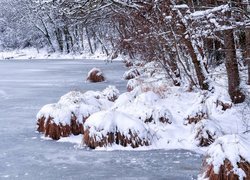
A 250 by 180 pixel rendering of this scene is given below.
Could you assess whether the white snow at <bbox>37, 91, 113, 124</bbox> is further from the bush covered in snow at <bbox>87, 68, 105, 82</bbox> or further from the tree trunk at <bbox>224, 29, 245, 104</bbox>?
the bush covered in snow at <bbox>87, 68, 105, 82</bbox>

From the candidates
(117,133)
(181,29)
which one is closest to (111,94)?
(181,29)

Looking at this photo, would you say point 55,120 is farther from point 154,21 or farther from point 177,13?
point 154,21

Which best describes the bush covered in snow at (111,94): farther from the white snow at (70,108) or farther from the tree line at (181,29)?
the white snow at (70,108)

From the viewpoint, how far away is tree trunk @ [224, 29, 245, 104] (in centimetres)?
945

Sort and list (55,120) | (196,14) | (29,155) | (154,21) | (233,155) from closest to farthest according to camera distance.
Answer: (196,14) < (233,155) < (29,155) < (55,120) < (154,21)

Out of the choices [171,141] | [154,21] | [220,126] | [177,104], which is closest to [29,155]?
[171,141]

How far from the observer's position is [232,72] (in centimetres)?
994

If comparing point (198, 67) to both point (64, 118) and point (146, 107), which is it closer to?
point (146, 107)

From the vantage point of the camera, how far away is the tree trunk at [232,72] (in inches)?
372

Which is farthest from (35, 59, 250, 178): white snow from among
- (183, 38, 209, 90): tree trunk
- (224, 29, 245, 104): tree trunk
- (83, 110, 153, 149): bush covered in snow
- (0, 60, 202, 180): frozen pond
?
(0, 60, 202, 180): frozen pond

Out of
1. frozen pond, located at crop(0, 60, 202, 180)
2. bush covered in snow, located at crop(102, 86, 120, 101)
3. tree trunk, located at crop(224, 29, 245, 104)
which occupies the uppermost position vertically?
tree trunk, located at crop(224, 29, 245, 104)

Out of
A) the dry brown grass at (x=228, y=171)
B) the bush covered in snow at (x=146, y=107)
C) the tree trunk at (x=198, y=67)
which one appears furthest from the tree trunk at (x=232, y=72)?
the dry brown grass at (x=228, y=171)

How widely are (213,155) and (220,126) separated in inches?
108

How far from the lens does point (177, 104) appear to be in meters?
11.3
